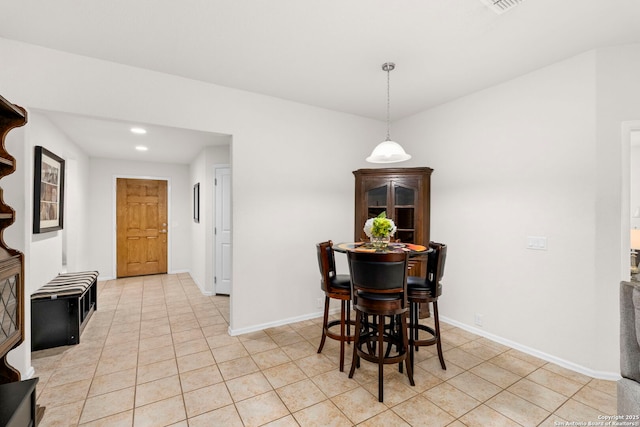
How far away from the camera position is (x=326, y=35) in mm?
2244

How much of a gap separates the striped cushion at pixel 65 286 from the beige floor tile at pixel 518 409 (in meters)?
3.91

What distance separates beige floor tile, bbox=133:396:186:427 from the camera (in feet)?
6.21

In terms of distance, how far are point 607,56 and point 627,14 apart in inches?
19.0

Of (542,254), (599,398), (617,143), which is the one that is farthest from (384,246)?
(617,143)

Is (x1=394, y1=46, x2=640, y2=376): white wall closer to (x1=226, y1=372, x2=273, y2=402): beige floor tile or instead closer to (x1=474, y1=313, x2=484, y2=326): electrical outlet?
(x1=474, y1=313, x2=484, y2=326): electrical outlet

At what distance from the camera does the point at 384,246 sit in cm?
265

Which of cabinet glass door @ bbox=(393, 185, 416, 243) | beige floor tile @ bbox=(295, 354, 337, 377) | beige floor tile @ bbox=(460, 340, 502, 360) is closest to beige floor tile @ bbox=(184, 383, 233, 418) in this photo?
beige floor tile @ bbox=(295, 354, 337, 377)

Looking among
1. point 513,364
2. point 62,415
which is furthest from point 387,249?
point 62,415

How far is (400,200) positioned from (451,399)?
2.25m

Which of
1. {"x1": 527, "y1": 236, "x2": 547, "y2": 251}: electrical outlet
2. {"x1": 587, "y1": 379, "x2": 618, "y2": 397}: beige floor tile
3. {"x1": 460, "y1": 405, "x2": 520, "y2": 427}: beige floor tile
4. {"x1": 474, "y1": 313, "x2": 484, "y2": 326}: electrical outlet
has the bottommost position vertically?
{"x1": 460, "y1": 405, "x2": 520, "y2": 427}: beige floor tile

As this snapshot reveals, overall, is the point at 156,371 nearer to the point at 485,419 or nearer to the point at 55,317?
the point at 55,317

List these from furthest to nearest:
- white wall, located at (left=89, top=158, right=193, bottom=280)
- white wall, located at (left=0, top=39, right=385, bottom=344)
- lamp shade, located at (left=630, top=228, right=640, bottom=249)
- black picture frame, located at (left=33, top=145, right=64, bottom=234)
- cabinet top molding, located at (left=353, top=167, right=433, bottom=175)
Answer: white wall, located at (left=89, top=158, right=193, bottom=280) < cabinet top molding, located at (left=353, top=167, right=433, bottom=175) < black picture frame, located at (left=33, top=145, right=64, bottom=234) < lamp shade, located at (left=630, top=228, right=640, bottom=249) < white wall, located at (left=0, top=39, right=385, bottom=344)

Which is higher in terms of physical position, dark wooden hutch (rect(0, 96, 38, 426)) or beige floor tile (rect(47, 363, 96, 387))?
dark wooden hutch (rect(0, 96, 38, 426))

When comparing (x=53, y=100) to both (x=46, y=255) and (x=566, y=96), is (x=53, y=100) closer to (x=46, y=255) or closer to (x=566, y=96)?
(x=46, y=255)
